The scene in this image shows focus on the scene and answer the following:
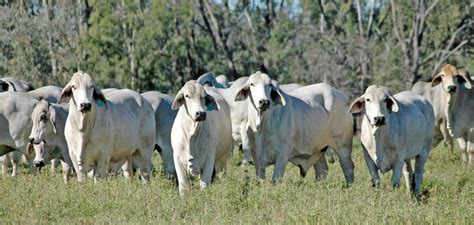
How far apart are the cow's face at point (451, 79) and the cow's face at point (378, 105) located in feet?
18.6

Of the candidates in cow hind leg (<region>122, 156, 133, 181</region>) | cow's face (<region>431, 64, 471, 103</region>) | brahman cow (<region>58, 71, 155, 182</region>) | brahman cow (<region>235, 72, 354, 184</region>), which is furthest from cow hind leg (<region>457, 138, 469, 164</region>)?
A: brahman cow (<region>58, 71, 155, 182</region>)

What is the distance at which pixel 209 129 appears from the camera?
1304cm

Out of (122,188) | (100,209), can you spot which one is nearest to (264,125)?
(122,188)

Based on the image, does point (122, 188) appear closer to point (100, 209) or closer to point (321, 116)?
point (100, 209)

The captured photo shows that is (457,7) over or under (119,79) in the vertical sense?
over

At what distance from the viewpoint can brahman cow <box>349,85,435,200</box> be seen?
523 inches

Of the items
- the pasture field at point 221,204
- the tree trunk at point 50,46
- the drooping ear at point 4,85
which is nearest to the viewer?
the pasture field at point 221,204

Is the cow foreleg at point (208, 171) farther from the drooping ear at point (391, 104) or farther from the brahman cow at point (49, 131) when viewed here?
the drooping ear at point (391, 104)

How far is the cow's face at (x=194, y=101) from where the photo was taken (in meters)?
12.6

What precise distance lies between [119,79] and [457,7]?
13330 millimetres

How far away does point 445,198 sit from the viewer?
1266cm

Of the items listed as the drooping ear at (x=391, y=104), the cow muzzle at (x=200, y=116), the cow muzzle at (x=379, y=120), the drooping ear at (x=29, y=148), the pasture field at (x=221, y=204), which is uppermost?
the cow muzzle at (x=200, y=116)

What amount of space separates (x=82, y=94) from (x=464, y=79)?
338 inches

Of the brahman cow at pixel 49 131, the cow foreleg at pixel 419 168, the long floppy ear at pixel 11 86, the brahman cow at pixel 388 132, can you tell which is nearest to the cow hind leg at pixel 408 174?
the cow foreleg at pixel 419 168
